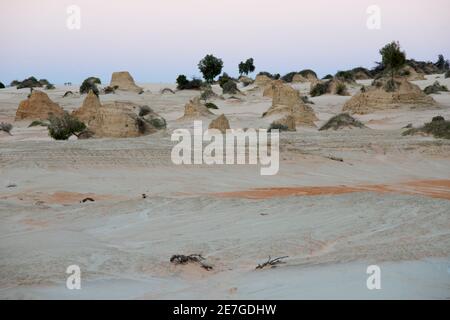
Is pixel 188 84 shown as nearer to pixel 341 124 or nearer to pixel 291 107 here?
pixel 291 107

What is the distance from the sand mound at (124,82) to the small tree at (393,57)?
49.7 ft

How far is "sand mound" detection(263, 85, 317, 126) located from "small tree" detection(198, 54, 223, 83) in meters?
23.2

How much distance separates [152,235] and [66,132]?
1191cm

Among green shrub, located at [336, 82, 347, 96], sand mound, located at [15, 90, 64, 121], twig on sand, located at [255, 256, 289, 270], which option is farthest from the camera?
green shrub, located at [336, 82, 347, 96]

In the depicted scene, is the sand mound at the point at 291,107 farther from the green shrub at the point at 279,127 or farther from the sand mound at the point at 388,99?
the sand mound at the point at 388,99

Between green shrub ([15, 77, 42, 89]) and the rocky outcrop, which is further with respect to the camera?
green shrub ([15, 77, 42, 89])

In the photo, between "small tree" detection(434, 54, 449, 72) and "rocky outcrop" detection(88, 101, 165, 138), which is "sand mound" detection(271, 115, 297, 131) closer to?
"rocky outcrop" detection(88, 101, 165, 138)

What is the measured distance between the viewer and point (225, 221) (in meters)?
8.65

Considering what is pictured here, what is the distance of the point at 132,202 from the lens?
31.7 ft

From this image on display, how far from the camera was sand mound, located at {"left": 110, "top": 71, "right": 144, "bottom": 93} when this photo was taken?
41.0 metres

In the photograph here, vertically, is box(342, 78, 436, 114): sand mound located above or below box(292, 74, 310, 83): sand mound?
below

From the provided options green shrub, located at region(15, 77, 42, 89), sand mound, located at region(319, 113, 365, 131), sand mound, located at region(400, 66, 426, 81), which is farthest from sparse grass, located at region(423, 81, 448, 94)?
Result: green shrub, located at region(15, 77, 42, 89)
